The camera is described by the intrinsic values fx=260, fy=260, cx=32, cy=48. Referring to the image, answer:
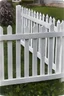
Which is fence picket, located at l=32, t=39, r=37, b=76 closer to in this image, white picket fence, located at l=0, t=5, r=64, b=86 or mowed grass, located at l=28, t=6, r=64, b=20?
white picket fence, located at l=0, t=5, r=64, b=86

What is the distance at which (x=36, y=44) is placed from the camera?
1.20m

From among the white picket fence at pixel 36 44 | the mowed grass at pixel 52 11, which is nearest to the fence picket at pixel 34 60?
the white picket fence at pixel 36 44

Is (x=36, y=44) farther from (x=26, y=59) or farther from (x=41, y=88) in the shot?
(x=41, y=88)

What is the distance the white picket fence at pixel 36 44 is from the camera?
112cm

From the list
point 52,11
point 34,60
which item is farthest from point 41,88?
point 52,11

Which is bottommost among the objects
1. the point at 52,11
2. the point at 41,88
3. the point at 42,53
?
the point at 41,88

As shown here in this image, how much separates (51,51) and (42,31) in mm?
114

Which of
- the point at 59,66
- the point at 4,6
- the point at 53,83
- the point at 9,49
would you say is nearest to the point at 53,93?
the point at 53,83

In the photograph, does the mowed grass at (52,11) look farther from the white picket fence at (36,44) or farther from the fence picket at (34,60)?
the fence picket at (34,60)

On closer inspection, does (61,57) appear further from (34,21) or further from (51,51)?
(34,21)

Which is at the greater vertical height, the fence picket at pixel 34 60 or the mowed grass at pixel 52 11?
the mowed grass at pixel 52 11

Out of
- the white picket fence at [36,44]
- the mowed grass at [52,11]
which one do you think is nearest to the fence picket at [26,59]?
the white picket fence at [36,44]

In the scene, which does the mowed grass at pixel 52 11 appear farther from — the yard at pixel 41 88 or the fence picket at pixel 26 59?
the fence picket at pixel 26 59

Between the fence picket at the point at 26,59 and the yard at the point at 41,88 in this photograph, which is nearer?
the yard at the point at 41,88
